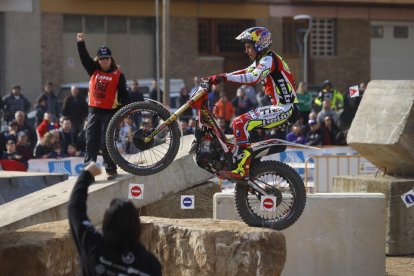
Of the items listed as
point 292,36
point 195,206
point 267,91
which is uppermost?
point 292,36

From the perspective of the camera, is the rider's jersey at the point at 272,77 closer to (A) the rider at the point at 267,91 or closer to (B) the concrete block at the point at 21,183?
(A) the rider at the point at 267,91

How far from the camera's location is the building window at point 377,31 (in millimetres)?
36906

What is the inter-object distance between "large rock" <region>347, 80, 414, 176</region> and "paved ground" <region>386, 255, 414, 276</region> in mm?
1231

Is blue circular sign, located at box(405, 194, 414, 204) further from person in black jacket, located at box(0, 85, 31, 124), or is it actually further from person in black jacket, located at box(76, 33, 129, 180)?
person in black jacket, located at box(0, 85, 31, 124)

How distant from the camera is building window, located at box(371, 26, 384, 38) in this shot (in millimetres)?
36906

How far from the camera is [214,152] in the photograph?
987 cm

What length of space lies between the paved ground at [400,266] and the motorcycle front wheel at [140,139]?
3.96 meters

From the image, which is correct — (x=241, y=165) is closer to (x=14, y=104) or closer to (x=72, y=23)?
(x=14, y=104)

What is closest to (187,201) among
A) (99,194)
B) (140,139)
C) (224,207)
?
(224,207)

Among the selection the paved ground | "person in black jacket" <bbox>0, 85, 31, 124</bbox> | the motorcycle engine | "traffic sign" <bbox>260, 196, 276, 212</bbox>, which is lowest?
the paved ground

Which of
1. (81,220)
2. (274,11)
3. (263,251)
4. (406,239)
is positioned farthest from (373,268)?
(274,11)

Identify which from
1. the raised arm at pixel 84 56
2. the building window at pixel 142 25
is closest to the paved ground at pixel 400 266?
the raised arm at pixel 84 56

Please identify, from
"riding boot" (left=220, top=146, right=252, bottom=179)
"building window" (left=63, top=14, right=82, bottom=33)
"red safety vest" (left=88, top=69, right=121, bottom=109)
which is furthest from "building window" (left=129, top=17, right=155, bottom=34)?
"riding boot" (left=220, top=146, right=252, bottom=179)

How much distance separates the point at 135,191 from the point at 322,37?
24980mm
